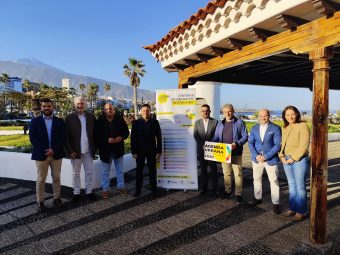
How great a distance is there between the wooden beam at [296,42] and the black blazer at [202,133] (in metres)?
1.09

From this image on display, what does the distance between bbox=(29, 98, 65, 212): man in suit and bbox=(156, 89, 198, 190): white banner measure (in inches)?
77.7

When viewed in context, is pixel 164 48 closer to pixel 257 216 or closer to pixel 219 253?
pixel 257 216

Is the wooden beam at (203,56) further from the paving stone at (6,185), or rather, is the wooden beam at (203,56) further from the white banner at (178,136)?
the paving stone at (6,185)

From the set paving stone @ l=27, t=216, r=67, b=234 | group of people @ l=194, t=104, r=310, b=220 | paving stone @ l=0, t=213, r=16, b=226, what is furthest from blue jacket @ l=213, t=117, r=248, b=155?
paving stone @ l=0, t=213, r=16, b=226

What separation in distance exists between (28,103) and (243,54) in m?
53.1

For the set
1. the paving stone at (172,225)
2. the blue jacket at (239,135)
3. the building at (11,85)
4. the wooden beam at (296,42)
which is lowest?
the paving stone at (172,225)

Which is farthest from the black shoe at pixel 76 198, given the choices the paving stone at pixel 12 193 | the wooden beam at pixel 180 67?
the wooden beam at pixel 180 67

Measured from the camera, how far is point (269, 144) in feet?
14.9

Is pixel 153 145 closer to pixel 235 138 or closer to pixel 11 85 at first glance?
pixel 235 138

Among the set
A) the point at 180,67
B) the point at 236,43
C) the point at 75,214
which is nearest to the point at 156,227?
the point at 75,214

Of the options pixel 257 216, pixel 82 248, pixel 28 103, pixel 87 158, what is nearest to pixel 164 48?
pixel 87 158

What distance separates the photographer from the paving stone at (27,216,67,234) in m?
4.13

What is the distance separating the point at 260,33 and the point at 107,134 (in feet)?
10.5

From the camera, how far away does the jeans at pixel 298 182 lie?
13.5ft
